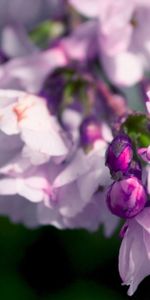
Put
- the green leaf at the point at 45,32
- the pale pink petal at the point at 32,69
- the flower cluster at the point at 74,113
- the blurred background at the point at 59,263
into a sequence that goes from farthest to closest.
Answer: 1. the blurred background at the point at 59,263
2. the green leaf at the point at 45,32
3. the pale pink petal at the point at 32,69
4. the flower cluster at the point at 74,113

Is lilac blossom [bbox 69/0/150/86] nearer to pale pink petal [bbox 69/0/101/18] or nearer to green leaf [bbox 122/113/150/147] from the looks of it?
pale pink petal [bbox 69/0/101/18]

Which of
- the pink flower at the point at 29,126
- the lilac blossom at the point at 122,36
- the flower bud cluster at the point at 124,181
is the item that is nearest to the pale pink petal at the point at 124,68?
the lilac blossom at the point at 122,36

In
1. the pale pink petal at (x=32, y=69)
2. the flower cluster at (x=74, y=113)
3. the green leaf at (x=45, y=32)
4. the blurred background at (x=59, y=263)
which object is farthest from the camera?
the blurred background at (x=59, y=263)

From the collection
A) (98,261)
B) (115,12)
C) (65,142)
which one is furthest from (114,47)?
(98,261)

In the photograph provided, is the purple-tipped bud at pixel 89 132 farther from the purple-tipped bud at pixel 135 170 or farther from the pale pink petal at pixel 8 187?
the purple-tipped bud at pixel 135 170

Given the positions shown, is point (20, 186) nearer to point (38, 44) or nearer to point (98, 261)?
point (38, 44)

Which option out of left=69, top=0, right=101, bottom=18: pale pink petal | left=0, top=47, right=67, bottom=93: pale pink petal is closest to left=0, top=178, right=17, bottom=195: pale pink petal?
left=0, top=47, right=67, bottom=93: pale pink petal
